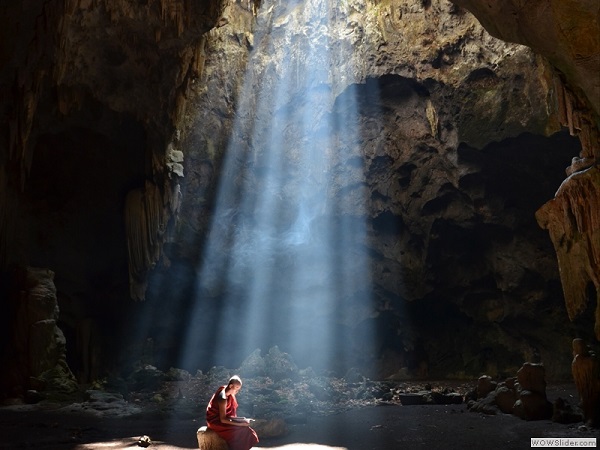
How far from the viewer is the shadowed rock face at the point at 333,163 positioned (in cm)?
1430

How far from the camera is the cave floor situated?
843 cm

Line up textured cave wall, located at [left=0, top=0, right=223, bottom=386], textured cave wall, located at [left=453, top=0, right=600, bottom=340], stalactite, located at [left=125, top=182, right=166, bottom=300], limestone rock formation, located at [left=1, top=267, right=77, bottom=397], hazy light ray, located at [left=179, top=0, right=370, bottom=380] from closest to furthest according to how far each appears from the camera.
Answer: textured cave wall, located at [left=453, top=0, right=600, bottom=340] → textured cave wall, located at [left=0, top=0, right=223, bottom=386] → limestone rock formation, located at [left=1, top=267, right=77, bottom=397] → stalactite, located at [left=125, top=182, right=166, bottom=300] → hazy light ray, located at [left=179, top=0, right=370, bottom=380]

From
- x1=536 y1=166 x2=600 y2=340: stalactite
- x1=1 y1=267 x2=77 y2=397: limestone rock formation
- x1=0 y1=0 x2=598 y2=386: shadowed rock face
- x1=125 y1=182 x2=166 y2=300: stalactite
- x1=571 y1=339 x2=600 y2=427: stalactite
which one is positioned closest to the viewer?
x1=536 y1=166 x2=600 y2=340: stalactite

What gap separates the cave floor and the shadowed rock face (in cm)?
608

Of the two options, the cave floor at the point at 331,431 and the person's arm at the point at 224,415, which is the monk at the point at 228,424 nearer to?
the person's arm at the point at 224,415

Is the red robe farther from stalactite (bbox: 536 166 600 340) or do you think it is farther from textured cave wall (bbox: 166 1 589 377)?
textured cave wall (bbox: 166 1 589 377)

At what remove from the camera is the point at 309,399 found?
15.9 meters

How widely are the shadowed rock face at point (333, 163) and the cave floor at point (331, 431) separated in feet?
19.9

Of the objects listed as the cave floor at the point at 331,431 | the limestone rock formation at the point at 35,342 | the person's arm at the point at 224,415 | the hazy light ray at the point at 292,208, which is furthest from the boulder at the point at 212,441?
the hazy light ray at the point at 292,208

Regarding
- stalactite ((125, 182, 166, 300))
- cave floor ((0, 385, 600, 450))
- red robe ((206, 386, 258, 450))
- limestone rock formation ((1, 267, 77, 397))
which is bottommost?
cave floor ((0, 385, 600, 450))

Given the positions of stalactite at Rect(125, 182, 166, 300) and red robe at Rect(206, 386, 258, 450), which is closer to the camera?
red robe at Rect(206, 386, 258, 450)

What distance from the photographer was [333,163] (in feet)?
74.3

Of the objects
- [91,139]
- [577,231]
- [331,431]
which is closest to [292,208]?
[91,139]

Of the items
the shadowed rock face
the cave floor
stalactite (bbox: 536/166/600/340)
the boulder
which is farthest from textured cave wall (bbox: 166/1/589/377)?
the boulder
